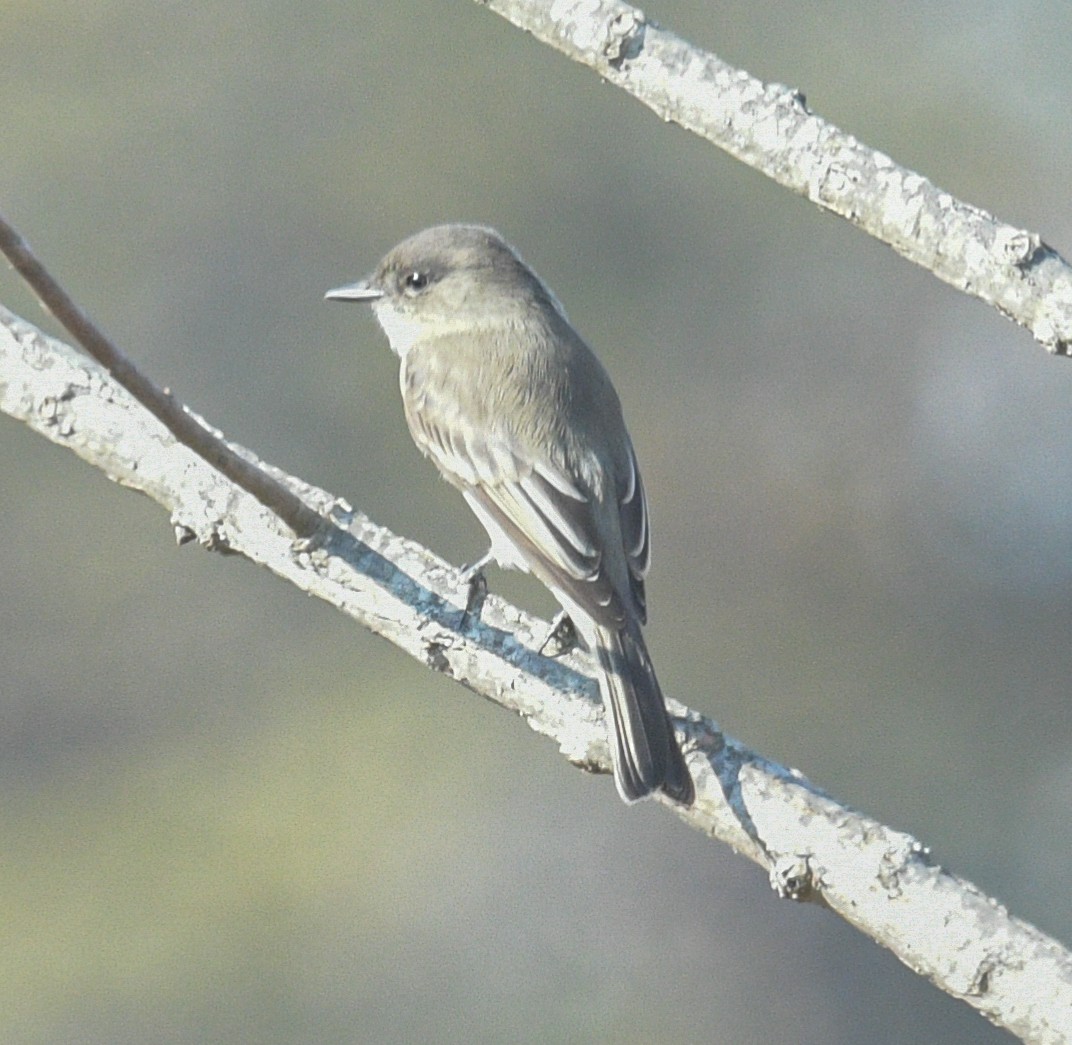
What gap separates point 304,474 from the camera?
8.20 metres

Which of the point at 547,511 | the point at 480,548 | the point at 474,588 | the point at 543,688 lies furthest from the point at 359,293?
the point at 480,548

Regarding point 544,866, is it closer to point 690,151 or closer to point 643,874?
point 643,874

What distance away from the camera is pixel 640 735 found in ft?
10.8

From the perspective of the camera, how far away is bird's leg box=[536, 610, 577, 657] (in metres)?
3.71

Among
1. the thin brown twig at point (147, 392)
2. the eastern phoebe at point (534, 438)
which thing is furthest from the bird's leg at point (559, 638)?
the thin brown twig at point (147, 392)

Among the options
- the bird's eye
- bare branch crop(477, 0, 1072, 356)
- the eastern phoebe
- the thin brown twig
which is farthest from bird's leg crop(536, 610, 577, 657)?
the bird's eye

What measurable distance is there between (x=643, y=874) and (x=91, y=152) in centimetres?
505

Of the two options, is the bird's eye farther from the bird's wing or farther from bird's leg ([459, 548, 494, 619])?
bird's leg ([459, 548, 494, 619])

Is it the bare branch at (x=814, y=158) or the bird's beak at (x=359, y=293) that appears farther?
the bird's beak at (x=359, y=293)

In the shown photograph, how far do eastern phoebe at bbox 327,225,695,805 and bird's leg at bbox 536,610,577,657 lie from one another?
32mm

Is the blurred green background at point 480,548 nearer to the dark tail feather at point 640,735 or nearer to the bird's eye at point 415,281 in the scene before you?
the bird's eye at point 415,281

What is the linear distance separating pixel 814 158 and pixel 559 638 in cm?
121

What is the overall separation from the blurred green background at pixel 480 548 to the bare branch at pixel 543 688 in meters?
3.85

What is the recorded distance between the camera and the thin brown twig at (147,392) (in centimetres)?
260
